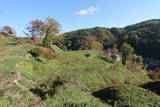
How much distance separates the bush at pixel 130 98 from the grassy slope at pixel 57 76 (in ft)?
5.67

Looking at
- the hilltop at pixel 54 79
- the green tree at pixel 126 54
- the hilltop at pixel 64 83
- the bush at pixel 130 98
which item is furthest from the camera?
the green tree at pixel 126 54

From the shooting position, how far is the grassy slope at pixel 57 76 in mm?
13844

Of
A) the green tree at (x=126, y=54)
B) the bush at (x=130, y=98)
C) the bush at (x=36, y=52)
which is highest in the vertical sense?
the bush at (x=36, y=52)

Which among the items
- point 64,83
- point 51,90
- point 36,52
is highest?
point 36,52

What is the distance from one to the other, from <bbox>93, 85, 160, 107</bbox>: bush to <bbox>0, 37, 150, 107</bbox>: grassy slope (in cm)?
173

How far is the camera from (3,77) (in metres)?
16.6

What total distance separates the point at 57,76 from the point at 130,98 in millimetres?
8476

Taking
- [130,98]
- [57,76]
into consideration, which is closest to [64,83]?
[57,76]

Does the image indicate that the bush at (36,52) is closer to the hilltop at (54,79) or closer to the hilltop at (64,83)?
the hilltop at (64,83)

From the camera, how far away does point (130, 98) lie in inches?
687

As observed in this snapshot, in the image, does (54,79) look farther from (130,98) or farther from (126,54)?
(126,54)

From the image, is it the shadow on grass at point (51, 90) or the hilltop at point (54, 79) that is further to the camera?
the shadow on grass at point (51, 90)

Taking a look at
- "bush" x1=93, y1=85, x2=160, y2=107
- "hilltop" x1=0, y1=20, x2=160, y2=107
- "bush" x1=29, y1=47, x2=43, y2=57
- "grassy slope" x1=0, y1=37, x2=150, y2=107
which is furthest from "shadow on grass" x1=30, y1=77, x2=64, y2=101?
"bush" x1=29, y1=47, x2=43, y2=57

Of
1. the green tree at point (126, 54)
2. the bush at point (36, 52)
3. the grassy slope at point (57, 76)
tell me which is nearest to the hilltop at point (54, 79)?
the grassy slope at point (57, 76)
